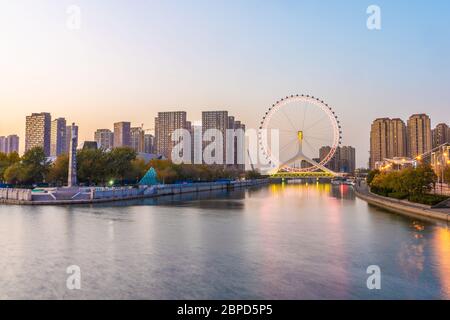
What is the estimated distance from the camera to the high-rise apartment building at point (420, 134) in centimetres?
18675

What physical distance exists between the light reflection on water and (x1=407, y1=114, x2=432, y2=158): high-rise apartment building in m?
Answer: 175

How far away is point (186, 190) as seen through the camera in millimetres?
89875

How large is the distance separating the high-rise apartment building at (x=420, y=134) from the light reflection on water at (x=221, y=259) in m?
A: 175

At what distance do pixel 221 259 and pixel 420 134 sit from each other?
195 metres

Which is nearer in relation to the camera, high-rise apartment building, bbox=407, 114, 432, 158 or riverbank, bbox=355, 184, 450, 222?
riverbank, bbox=355, 184, 450, 222

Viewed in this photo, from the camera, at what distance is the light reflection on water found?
13211 mm

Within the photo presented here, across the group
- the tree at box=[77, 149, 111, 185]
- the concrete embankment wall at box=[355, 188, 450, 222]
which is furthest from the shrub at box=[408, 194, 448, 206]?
the tree at box=[77, 149, 111, 185]

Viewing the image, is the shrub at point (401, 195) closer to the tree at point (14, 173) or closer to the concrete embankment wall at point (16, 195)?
the concrete embankment wall at point (16, 195)

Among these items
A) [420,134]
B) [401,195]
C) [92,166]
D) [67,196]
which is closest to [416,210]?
[401,195]

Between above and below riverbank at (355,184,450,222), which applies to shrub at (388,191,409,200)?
above

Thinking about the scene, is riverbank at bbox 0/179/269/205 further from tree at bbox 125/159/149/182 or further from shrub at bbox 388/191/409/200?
→ shrub at bbox 388/191/409/200

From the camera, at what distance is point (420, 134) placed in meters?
189

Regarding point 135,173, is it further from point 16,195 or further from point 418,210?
point 418,210
